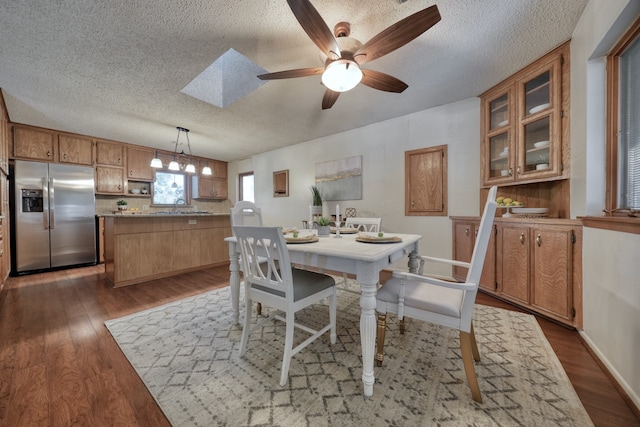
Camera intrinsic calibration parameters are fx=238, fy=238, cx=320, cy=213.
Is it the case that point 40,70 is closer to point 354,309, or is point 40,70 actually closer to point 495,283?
point 354,309

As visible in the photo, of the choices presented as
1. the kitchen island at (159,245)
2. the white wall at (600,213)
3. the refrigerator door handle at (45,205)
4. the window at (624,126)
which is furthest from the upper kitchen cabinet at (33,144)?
the window at (624,126)

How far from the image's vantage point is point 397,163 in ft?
11.9

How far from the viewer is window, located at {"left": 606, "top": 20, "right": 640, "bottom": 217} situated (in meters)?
1.43

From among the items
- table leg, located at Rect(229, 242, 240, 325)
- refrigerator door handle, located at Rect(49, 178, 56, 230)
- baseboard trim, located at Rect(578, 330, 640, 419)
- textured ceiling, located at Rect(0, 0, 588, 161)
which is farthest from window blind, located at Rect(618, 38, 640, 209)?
refrigerator door handle, located at Rect(49, 178, 56, 230)

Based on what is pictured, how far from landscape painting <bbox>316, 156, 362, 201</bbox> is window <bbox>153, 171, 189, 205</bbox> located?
10.9 feet

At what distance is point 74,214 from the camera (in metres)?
4.11

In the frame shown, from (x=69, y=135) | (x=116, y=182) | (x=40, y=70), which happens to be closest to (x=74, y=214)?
(x=116, y=182)

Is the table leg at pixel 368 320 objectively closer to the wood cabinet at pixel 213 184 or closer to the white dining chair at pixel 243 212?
the white dining chair at pixel 243 212

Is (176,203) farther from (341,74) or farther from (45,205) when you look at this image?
(341,74)

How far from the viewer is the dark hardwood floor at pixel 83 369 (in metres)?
1.15

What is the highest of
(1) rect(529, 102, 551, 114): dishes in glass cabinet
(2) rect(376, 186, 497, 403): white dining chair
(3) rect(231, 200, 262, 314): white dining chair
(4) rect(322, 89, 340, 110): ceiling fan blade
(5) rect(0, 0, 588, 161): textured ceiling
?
(5) rect(0, 0, 588, 161): textured ceiling

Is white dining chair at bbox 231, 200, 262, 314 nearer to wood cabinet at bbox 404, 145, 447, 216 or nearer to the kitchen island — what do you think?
the kitchen island

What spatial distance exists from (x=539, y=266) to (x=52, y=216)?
6534mm

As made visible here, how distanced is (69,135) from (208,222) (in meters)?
2.87
